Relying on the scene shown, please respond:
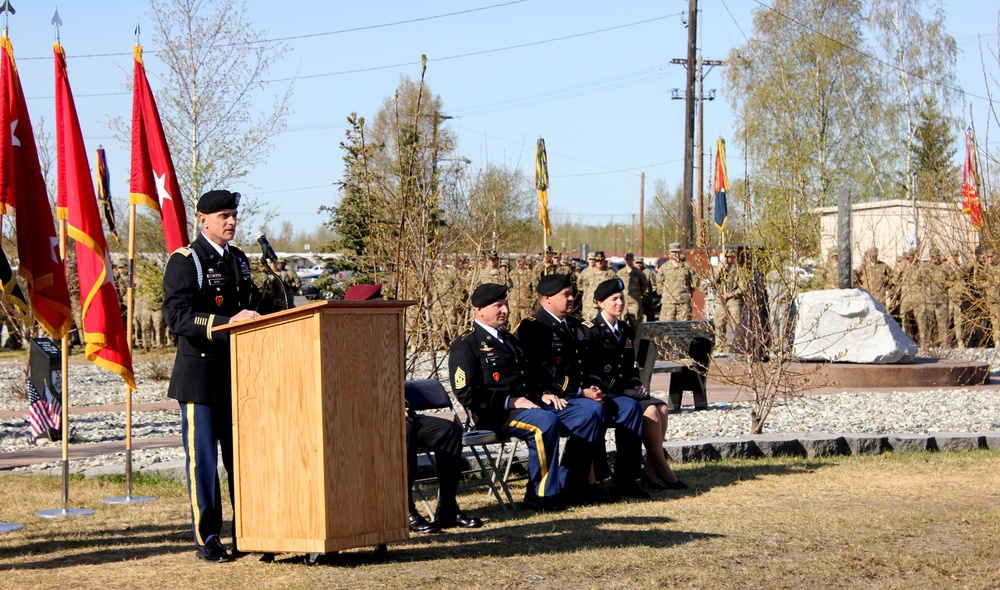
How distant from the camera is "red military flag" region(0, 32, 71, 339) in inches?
309

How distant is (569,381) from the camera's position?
27.3 ft

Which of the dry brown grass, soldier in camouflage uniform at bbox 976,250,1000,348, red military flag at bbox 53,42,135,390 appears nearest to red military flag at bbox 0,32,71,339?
red military flag at bbox 53,42,135,390

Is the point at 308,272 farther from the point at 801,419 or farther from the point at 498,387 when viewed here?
the point at 498,387

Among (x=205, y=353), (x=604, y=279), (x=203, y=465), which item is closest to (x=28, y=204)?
(x=205, y=353)

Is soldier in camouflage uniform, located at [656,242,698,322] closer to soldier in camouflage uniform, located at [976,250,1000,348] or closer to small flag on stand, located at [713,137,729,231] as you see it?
small flag on stand, located at [713,137,729,231]

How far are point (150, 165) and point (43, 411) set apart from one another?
10.5ft

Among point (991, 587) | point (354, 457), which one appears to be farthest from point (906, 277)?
point (354, 457)

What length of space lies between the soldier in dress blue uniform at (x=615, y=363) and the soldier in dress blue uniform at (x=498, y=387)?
29.6 inches

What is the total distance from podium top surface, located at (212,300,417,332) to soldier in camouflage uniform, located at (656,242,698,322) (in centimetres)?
1537

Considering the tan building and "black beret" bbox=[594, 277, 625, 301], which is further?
the tan building

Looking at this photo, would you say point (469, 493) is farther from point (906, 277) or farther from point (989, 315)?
point (906, 277)

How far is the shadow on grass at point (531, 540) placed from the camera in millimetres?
5977

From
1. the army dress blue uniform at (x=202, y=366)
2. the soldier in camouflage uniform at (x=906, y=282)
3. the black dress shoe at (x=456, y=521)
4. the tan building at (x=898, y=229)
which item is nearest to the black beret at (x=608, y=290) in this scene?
the black dress shoe at (x=456, y=521)

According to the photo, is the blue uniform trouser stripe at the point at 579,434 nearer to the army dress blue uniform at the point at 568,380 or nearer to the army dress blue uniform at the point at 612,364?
the army dress blue uniform at the point at 568,380
